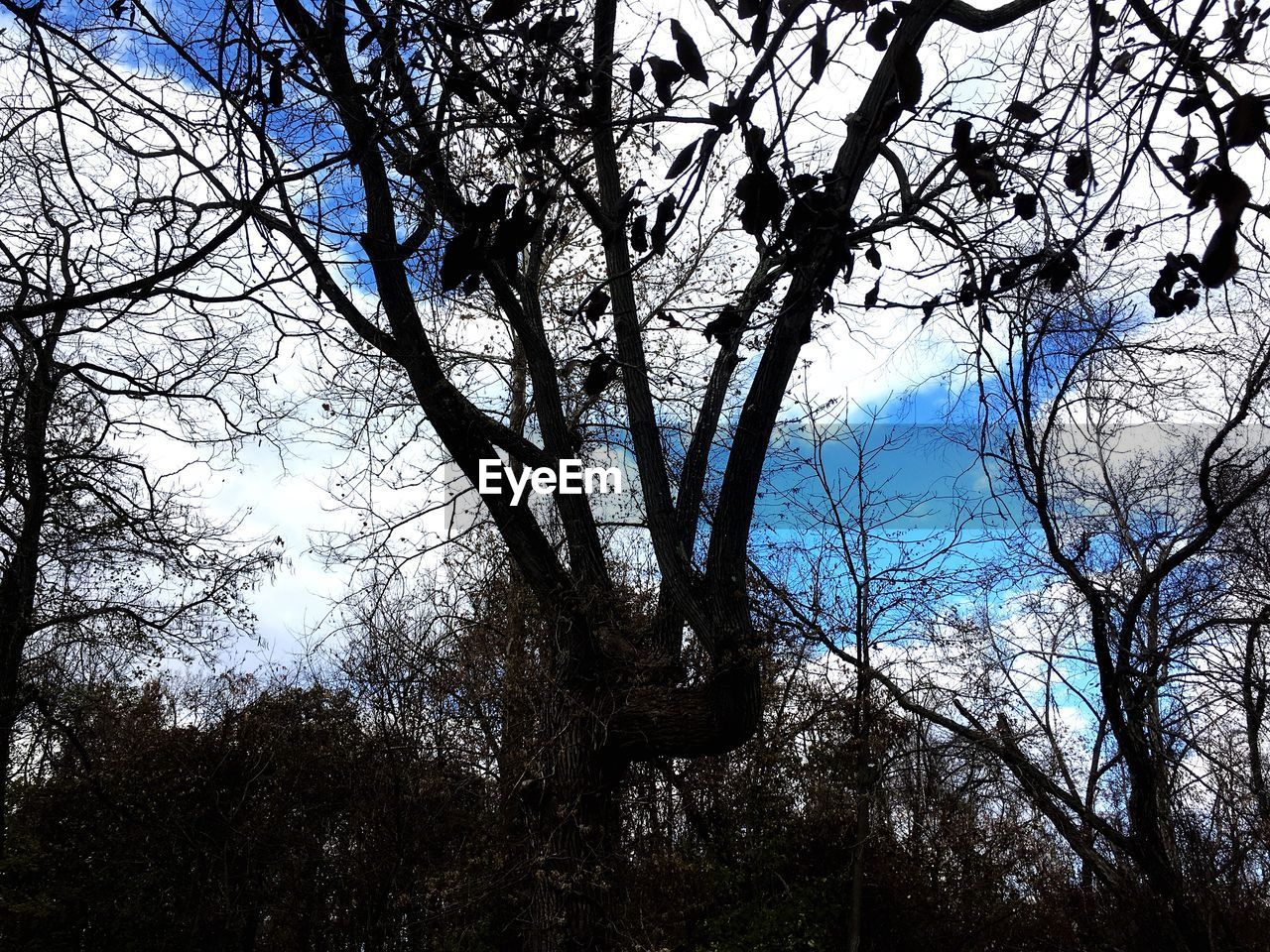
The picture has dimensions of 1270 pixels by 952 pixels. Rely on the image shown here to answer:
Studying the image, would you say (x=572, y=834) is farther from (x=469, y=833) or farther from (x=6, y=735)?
(x=6, y=735)

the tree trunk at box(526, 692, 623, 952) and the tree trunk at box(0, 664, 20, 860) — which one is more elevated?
the tree trunk at box(0, 664, 20, 860)

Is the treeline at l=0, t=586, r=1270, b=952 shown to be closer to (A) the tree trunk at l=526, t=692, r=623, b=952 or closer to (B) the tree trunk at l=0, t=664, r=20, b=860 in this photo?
(B) the tree trunk at l=0, t=664, r=20, b=860

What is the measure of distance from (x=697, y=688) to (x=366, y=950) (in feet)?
18.0

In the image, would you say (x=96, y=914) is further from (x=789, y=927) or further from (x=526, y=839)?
(x=789, y=927)

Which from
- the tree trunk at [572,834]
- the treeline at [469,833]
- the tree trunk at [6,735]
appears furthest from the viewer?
the treeline at [469,833]

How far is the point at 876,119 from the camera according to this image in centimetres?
174

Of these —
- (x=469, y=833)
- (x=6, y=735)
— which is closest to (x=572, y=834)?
(x=469, y=833)

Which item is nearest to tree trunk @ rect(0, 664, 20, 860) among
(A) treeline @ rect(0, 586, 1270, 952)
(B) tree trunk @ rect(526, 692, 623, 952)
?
(A) treeline @ rect(0, 586, 1270, 952)

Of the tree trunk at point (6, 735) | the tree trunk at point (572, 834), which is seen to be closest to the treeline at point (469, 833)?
the tree trunk at point (6, 735)

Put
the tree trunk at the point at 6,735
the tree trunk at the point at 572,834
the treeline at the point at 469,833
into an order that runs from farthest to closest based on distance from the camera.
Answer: the treeline at the point at 469,833 < the tree trunk at the point at 6,735 < the tree trunk at the point at 572,834

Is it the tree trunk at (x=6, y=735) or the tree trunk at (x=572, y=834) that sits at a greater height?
the tree trunk at (x=6, y=735)

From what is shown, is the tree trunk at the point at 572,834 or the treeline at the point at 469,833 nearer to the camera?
the tree trunk at the point at 572,834

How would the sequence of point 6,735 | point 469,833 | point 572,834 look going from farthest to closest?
point 469,833
point 6,735
point 572,834

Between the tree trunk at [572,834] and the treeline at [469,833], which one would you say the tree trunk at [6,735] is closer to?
the treeline at [469,833]
